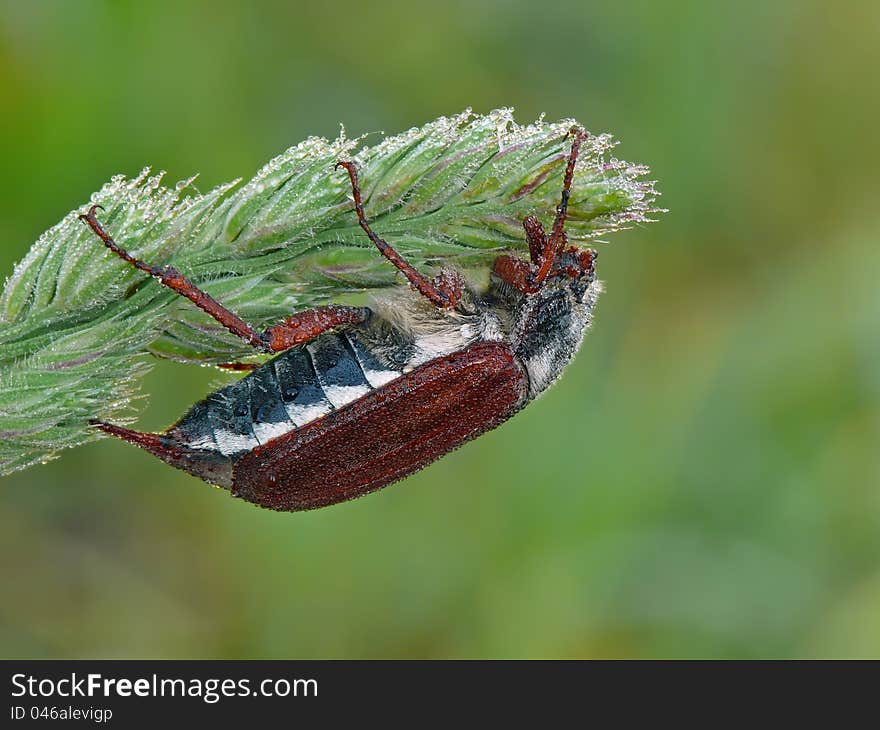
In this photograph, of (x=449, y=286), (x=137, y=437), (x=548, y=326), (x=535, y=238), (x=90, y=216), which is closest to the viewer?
(x=90, y=216)

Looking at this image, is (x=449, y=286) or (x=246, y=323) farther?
(x=449, y=286)

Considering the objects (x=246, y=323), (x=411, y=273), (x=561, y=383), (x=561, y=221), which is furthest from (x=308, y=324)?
(x=561, y=383)

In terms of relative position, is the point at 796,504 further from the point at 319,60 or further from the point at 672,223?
the point at 319,60

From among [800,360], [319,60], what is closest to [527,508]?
[800,360]

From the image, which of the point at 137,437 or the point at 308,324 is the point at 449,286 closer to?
the point at 308,324

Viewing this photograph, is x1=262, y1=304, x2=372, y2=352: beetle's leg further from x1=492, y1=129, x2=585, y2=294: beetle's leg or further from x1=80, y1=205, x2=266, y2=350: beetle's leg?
x1=492, y1=129, x2=585, y2=294: beetle's leg

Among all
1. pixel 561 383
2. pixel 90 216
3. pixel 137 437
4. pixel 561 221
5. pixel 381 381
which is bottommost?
pixel 137 437

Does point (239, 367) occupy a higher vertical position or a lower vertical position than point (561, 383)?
lower

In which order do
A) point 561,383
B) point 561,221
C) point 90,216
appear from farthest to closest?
point 561,383, point 561,221, point 90,216

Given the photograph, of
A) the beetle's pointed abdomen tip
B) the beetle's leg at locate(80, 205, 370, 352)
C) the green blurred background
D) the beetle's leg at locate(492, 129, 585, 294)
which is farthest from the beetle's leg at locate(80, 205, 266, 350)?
the green blurred background
